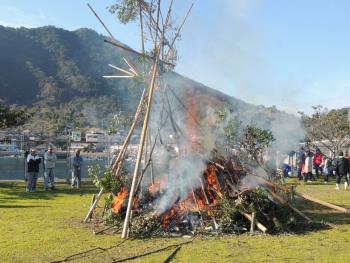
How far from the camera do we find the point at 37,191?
17.2 metres

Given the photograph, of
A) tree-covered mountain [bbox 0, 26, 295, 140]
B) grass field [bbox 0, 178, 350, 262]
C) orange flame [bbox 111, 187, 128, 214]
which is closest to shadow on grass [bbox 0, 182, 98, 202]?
grass field [bbox 0, 178, 350, 262]

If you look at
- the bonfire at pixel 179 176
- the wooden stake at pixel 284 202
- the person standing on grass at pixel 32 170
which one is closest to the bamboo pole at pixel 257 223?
the bonfire at pixel 179 176

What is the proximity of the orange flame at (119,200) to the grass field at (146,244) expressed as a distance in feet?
2.02

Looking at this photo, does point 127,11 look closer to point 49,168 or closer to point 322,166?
point 49,168

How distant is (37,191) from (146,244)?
10.1 meters

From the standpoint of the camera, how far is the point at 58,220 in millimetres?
10758

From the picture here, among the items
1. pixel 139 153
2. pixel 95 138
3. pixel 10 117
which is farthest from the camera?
pixel 95 138

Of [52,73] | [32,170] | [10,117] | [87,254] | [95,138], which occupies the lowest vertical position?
[87,254]

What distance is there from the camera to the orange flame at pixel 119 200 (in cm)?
1006

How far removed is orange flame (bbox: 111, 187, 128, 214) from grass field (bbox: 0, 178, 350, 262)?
0.61m

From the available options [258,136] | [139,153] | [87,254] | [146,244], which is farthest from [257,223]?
[258,136]

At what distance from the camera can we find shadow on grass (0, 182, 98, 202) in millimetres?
15384

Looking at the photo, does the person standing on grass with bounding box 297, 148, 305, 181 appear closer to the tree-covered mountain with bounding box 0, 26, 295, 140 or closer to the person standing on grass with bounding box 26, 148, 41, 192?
the person standing on grass with bounding box 26, 148, 41, 192

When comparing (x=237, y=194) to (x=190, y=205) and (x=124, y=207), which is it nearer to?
(x=190, y=205)
